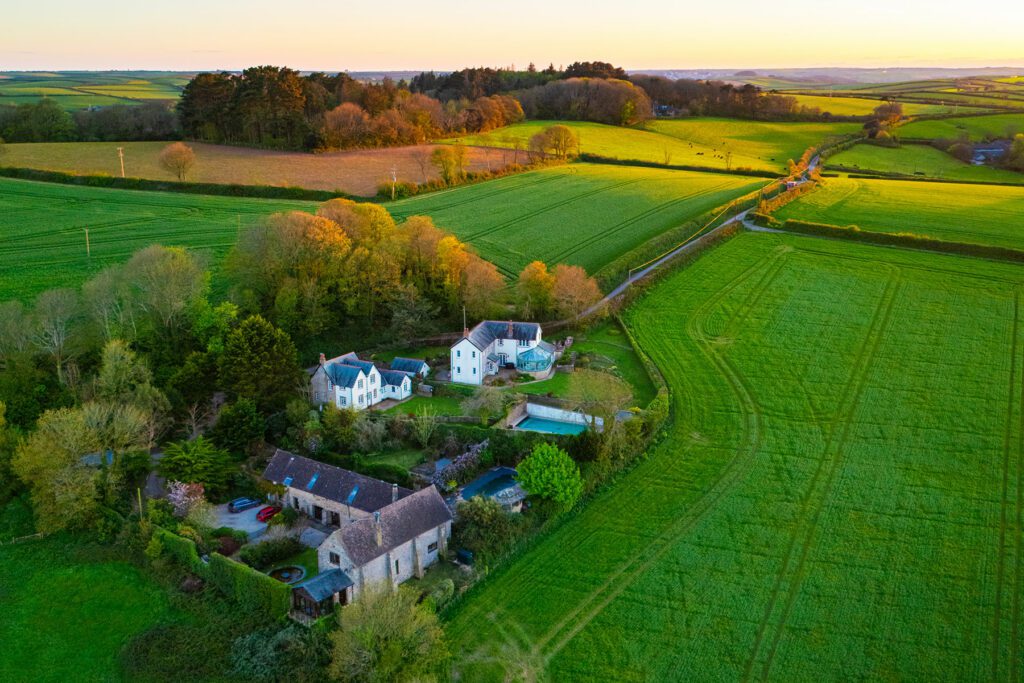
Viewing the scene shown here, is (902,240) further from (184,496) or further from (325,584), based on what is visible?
(184,496)

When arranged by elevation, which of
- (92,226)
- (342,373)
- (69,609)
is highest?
(92,226)

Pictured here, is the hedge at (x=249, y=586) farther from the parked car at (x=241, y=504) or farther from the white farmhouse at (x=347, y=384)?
the white farmhouse at (x=347, y=384)

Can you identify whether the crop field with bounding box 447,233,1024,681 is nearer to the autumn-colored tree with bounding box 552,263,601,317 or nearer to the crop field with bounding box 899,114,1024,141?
the autumn-colored tree with bounding box 552,263,601,317

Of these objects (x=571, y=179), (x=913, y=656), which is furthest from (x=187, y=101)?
(x=913, y=656)

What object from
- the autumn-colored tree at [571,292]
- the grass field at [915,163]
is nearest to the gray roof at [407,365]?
the autumn-colored tree at [571,292]

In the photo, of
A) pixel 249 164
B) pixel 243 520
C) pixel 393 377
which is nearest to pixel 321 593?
pixel 243 520
